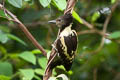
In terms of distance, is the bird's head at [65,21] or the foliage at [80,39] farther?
the foliage at [80,39]

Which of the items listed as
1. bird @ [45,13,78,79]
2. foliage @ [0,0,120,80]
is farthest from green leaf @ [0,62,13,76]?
bird @ [45,13,78,79]

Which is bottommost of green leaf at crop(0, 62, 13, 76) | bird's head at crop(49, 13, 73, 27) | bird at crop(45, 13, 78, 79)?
bird at crop(45, 13, 78, 79)

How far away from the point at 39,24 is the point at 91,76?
2.41ft

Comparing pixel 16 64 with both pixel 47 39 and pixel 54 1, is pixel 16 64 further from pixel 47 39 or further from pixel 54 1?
pixel 54 1

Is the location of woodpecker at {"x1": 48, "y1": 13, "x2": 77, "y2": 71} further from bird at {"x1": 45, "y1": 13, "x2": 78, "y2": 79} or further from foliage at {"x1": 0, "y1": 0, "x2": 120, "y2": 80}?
foliage at {"x1": 0, "y1": 0, "x2": 120, "y2": 80}

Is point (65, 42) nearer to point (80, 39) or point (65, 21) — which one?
point (65, 21)

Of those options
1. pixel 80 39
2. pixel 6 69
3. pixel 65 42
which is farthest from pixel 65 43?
pixel 80 39

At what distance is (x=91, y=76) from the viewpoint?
3162 mm

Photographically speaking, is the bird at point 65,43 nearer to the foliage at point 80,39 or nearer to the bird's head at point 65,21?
the bird's head at point 65,21

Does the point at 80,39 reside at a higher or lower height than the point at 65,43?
higher

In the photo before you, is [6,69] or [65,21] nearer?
[65,21]

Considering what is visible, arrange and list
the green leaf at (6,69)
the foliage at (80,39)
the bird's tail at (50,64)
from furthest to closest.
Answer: the foliage at (80,39), the green leaf at (6,69), the bird's tail at (50,64)

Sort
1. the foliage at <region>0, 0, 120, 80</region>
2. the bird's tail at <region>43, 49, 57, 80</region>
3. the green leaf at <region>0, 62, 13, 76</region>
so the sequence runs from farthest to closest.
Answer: the foliage at <region>0, 0, 120, 80</region>, the green leaf at <region>0, 62, 13, 76</region>, the bird's tail at <region>43, 49, 57, 80</region>

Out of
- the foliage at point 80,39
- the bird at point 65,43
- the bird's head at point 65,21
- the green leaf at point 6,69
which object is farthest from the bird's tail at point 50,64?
the foliage at point 80,39
